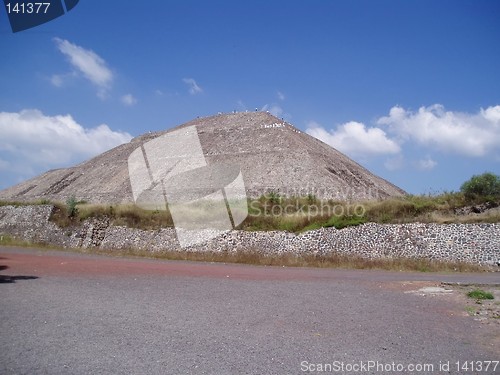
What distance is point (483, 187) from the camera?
997 inches

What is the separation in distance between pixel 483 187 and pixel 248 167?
98.0 feet

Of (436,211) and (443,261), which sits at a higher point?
(436,211)

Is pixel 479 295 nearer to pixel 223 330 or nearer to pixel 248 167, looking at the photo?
pixel 223 330

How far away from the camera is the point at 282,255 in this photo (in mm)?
24188

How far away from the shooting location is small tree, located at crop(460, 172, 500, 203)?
25062 mm

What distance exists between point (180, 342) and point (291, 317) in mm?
2620

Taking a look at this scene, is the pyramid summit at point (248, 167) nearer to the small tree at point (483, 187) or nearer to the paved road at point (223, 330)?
the small tree at point (483, 187)

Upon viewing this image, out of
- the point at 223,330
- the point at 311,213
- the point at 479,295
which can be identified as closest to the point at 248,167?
the point at 311,213

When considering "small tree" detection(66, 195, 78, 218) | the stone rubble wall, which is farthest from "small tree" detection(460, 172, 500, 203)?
"small tree" detection(66, 195, 78, 218)

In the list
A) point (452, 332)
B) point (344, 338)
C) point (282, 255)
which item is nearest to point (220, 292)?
point (344, 338)

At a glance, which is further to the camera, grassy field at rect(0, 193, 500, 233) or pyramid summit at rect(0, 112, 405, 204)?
pyramid summit at rect(0, 112, 405, 204)

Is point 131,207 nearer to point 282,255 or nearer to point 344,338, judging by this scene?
point 282,255

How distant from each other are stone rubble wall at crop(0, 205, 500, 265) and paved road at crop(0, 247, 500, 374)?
39.9ft

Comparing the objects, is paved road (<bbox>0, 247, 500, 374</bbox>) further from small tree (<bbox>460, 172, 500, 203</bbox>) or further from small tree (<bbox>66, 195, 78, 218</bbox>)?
small tree (<bbox>66, 195, 78, 218</bbox>)
